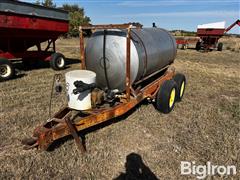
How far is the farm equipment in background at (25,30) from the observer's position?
24.5 ft

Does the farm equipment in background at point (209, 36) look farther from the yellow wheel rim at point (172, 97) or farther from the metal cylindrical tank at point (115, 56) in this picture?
the metal cylindrical tank at point (115, 56)

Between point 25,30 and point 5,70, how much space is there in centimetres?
172

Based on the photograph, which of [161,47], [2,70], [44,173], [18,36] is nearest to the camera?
[44,173]

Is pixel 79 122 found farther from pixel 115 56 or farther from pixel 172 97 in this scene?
pixel 172 97

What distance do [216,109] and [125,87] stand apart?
2.78m

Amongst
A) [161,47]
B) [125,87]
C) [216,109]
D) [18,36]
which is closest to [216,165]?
[125,87]

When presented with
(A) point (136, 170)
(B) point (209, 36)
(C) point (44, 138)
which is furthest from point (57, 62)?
(B) point (209, 36)

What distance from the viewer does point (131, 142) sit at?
4.11 m

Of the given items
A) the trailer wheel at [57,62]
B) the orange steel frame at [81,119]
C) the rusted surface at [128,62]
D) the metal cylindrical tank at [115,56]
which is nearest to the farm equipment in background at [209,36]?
the trailer wheel at [57,62]

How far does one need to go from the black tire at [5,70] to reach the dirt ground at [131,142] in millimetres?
1203

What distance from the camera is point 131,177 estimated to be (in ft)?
10.6

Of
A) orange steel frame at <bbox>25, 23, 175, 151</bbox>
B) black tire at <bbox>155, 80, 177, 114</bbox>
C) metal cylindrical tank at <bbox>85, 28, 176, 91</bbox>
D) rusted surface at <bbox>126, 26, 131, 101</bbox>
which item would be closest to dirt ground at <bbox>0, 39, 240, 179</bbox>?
black tire at <bbox>155, 80, 177, 114</bbox>

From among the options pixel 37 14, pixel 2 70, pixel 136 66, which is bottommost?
pixel 2 70

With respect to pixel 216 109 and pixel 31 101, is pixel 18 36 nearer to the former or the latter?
pixel 31 101
